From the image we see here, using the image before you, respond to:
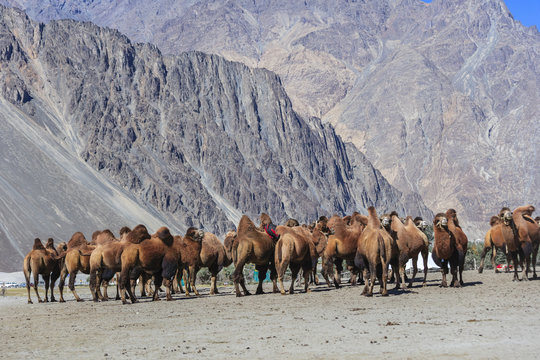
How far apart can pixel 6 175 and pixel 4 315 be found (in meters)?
122

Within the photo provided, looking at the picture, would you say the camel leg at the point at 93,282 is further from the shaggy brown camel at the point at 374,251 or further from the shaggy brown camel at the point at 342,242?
the shaggy brown camel at the point at 374,251

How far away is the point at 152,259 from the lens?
85.7ft

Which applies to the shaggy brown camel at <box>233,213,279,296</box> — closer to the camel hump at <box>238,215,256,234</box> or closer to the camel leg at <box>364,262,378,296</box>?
the camel hump at <box>238,215,256,234</box>

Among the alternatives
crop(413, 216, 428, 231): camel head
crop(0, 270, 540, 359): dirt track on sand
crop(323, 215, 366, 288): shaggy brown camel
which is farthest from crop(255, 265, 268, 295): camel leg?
crop(413, 216, 428, 231): camel head

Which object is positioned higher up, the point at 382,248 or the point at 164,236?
the point at 164,236

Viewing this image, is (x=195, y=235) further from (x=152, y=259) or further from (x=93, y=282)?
(x=93, y=282)

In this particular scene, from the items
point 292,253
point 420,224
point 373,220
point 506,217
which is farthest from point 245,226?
point 506,217

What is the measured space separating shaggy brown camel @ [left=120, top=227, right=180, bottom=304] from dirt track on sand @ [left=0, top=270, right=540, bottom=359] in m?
1.77

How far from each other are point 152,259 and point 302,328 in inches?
433

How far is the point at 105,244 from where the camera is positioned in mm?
27859

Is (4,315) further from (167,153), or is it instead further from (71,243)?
(167,153)

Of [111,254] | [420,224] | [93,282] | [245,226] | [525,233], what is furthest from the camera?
[420,224]

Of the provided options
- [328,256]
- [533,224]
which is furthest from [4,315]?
[533,224]

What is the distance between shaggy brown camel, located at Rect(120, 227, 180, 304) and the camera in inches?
1016
